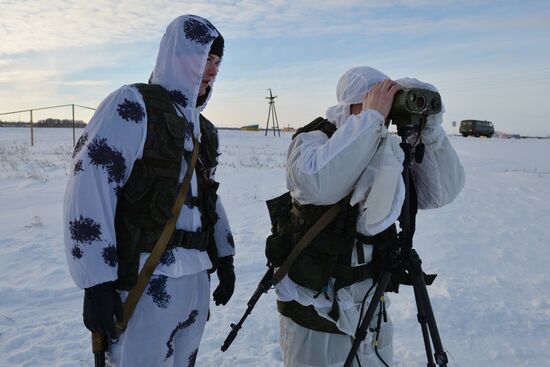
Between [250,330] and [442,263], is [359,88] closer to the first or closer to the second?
[250,330]

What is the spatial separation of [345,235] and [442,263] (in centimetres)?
355

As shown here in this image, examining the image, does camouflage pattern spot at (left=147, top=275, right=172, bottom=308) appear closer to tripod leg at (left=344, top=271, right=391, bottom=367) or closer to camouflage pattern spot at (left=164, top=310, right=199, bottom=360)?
camouflage pattern spot at (left=164, top=310, right=199, bottom=360)

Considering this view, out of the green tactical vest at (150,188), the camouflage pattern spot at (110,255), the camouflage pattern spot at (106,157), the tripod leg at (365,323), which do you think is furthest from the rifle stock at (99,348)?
the tripod leg at (365,323)

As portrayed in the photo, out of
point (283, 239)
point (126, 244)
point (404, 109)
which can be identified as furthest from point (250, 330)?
point (404, 109)

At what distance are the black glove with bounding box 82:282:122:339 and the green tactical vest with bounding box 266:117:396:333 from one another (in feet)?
2.55

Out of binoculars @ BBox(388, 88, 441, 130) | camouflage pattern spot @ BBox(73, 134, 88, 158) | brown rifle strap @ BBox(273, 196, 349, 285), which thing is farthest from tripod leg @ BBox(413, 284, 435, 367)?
camouflage pattern spot @ BBox(73, 134, 88, 158)

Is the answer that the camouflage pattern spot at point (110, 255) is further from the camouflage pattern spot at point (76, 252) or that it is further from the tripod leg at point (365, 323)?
the tripod leg at point (365, 323)

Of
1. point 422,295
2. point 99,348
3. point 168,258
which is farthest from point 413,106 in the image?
point 99,348

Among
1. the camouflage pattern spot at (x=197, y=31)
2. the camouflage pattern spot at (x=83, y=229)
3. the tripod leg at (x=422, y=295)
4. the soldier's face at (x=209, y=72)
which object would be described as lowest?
the tripod leg at (x=422, y=295)

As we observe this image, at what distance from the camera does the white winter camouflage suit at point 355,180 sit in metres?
1.83

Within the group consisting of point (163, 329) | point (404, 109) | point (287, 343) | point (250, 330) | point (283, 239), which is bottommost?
point (250, 330)

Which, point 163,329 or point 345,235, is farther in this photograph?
point 345,235

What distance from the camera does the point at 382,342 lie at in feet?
7.18

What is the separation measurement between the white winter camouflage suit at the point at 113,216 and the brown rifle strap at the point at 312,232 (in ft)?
1.22
